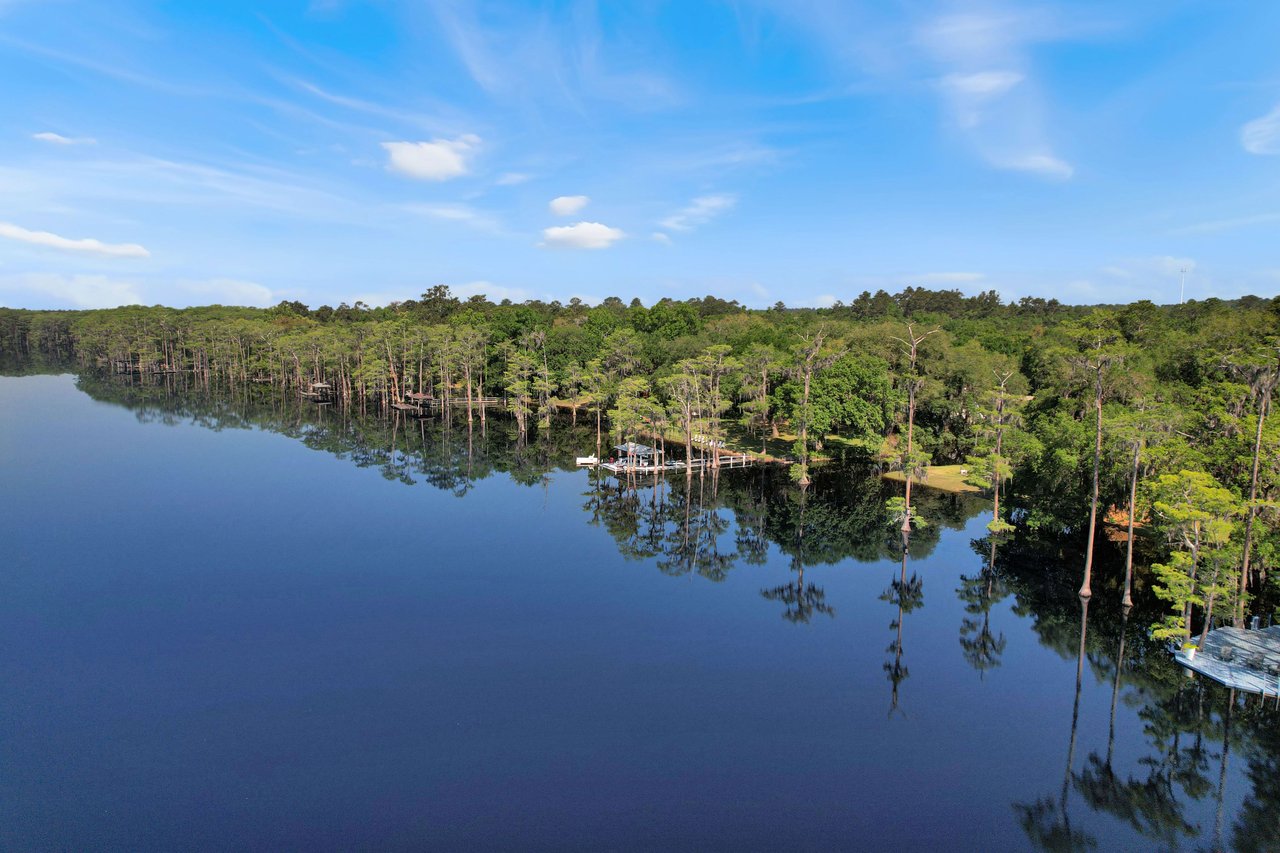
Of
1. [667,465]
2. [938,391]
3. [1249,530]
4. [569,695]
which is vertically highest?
[938,391]

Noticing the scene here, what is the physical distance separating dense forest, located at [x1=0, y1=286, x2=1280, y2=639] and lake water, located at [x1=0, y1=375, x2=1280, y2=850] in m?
4.06

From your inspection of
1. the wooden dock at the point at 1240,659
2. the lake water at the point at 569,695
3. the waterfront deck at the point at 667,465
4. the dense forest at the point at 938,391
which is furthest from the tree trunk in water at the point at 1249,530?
the waterfront deck at the point at 667,465

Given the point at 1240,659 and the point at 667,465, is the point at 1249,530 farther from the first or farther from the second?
the point at 667,465

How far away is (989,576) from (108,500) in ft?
162

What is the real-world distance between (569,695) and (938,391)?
46793 millimetres

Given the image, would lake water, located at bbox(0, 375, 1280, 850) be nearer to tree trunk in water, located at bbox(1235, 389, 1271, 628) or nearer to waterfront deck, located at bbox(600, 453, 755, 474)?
tree trunk in water, located at bbox(1235, 389, 1271, 628)

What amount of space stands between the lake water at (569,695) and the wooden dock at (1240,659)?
2.78ft

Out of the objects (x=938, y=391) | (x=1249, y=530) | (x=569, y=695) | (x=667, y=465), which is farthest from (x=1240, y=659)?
(x=938, y=391)

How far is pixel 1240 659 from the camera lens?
23.3 meters

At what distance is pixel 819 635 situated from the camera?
85.4 ft

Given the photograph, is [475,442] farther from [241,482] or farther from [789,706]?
[789,706]

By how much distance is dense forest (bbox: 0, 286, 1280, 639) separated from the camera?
27.1 meters

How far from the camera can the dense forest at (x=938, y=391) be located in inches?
1068

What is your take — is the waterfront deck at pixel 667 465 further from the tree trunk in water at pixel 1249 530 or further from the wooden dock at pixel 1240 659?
the tree trunk in water at pixel 1249 530
